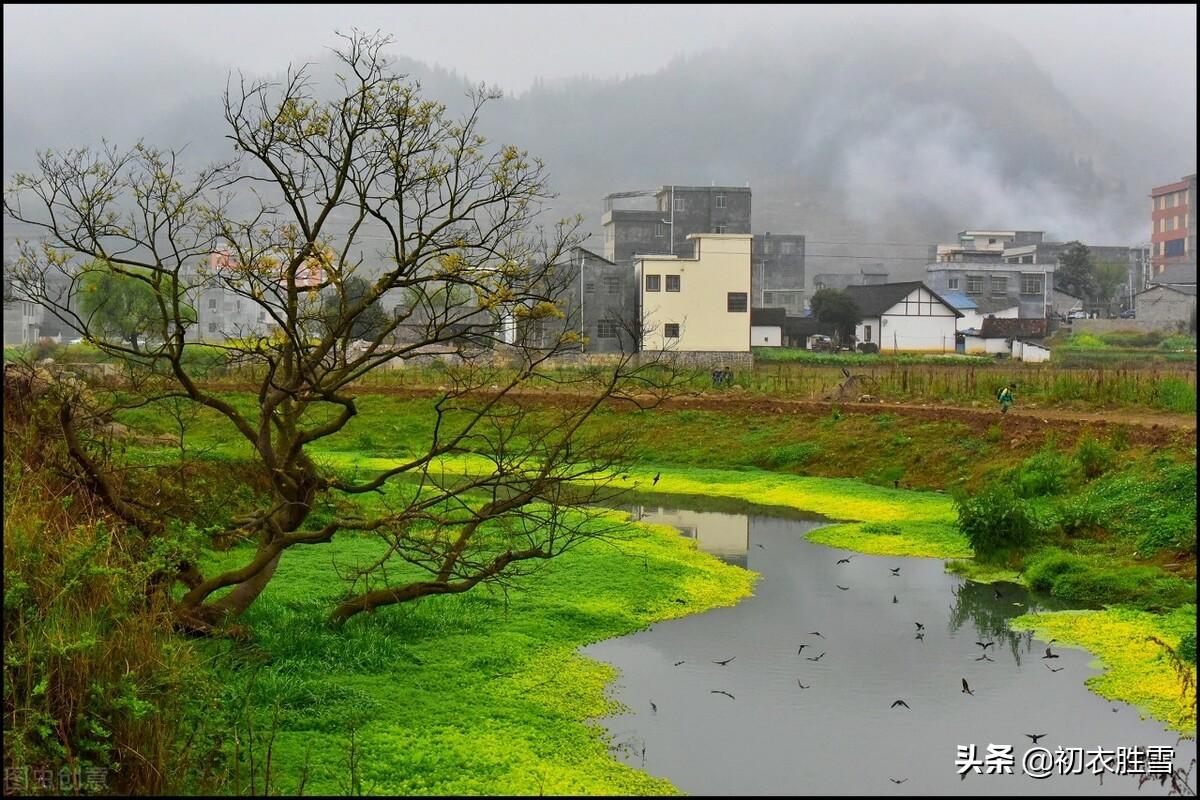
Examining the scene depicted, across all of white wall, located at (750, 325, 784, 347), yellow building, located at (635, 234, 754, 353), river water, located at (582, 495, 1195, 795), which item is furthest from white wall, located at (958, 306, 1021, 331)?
river water, located at (582, 495, 1195, 795)

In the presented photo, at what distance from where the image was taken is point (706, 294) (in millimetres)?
43688

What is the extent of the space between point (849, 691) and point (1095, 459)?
8.65 meters

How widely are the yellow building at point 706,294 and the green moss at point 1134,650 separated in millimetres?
32417

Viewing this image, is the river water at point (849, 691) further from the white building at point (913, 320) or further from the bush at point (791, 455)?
the white building at point (913, 320)

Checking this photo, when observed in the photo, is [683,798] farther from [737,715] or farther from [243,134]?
[243,134]

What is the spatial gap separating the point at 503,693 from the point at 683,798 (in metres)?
1.96

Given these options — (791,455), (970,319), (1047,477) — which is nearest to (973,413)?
(791,455)

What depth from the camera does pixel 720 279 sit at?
143ft

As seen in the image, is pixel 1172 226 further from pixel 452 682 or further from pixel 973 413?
pixel 452 682

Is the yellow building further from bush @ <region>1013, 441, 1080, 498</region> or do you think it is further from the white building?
bush @ <region>1013, 441, 1080, 498</region>

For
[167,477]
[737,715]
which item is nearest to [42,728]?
[737,715]

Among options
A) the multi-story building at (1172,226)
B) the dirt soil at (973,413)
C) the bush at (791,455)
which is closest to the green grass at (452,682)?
the dirt soil at (973,413)

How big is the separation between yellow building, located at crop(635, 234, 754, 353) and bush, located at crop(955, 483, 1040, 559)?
29.7 metres

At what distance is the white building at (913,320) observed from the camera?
52.4 m
